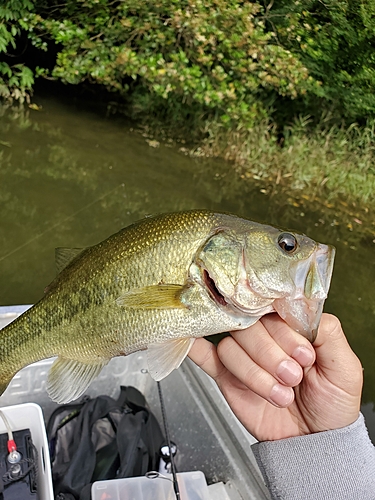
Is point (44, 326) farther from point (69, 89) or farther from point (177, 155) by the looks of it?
point (69, 89)

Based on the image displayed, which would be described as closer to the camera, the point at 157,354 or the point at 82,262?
the point at 157,354

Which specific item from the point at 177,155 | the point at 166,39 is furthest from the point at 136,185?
the point at 166,39

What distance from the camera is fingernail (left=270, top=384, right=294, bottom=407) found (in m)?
1.43

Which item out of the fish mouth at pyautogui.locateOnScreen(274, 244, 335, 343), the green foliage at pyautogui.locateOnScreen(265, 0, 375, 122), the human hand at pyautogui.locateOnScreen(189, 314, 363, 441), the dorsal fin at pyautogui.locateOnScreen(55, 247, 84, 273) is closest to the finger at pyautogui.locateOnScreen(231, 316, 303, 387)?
the human hand at pyautogui.locateOnScreen(189, 314, 363, 441)

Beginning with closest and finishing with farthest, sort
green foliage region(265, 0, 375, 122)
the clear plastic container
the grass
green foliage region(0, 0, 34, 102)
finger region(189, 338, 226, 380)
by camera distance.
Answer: finger region(189, 338, 226, 380)
the clear plastic container
green foliage region(0, 0, 34, 102)
the grass
green foliage region(265, 0, 375, 122)

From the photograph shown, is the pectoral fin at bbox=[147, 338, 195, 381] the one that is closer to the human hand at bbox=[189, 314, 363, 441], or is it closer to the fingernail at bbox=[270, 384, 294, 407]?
the human hand at bbox=[189, 314, 363, 441]

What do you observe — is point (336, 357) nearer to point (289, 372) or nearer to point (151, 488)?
point (289, 372)

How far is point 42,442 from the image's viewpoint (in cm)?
209

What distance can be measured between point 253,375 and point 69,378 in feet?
2.10

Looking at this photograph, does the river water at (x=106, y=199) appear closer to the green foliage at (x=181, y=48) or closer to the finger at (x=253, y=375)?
the green foliage at (x=181, y=48)

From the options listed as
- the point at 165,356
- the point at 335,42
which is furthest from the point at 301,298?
the point at 335,42

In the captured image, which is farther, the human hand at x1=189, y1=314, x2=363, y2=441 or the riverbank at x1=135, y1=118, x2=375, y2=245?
the riverbank at x1=135, y1=118, x2=375, y2=245

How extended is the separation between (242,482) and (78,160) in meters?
6.18

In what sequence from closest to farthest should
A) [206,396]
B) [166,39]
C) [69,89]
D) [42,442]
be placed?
[42,442]
[206,396]
[166,39]
[69,89]
